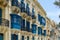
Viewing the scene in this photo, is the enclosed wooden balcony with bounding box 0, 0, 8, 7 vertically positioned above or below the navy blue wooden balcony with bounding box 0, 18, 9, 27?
above

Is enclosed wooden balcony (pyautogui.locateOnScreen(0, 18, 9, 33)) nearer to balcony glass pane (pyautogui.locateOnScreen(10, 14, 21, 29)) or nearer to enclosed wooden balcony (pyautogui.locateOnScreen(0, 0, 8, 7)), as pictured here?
enclosed wooden balcony (pyautogui.locateOnScreen(0, 0, 8, 7))

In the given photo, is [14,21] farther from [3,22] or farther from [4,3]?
[4,3]

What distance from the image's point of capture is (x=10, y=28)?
2466 centimetres

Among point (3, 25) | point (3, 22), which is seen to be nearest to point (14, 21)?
point (3, 22)

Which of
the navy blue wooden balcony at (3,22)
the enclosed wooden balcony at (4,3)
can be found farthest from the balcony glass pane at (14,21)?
the enclosed wooden balcony at (4,3)

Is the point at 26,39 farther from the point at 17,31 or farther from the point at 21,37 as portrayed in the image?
the point at 17,31

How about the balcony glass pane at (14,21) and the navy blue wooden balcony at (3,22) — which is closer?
the navy blue wooden balcony at (3,22)

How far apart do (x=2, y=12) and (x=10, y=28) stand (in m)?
2.48

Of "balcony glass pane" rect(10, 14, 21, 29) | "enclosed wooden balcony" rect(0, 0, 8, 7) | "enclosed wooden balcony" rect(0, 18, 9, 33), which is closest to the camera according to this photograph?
"enclosed wooden balcony" rect(0, 18, 9, 33)

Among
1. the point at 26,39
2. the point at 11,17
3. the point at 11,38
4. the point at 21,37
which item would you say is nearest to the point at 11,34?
the point at 11,38

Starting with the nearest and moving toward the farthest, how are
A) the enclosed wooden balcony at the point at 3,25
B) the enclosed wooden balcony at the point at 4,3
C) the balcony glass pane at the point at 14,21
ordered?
the enclosed wooden balcony at the point at 3,25 → the enclosed wooden balcony at the point at 4,3 → the balcony glass pane at the point at 14,21

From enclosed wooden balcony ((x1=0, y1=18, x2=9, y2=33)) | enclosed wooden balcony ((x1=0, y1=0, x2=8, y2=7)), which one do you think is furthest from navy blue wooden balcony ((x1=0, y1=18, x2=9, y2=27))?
enclosed wooden balcony ((x1=0, y1=0, x2=8, y2=7))

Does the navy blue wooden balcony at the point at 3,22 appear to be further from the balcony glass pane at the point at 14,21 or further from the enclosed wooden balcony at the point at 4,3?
the balcony glass pane at the point at 14,21

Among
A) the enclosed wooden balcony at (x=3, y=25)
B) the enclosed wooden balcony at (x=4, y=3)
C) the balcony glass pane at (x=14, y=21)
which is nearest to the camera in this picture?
the enclosed wooden balcony at (x=3, y=25)
